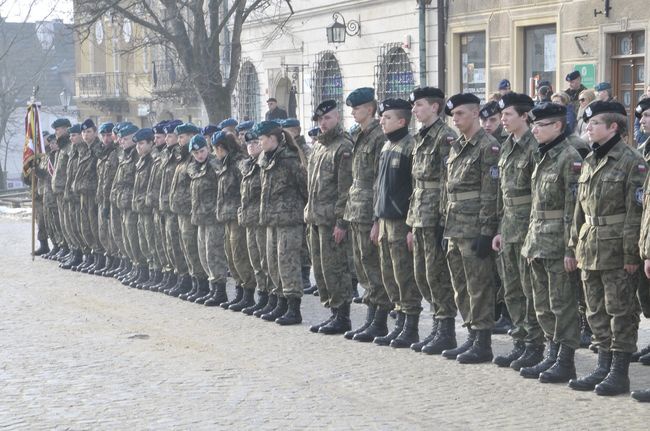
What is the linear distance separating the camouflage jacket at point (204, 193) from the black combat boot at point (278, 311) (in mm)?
1652

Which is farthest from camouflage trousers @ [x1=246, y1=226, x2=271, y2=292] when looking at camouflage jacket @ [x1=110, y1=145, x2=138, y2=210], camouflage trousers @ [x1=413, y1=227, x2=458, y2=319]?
camouflage jacket @ [x1=110, y1=145, x2=138, y2=210]

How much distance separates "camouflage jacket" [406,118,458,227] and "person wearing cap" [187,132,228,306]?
3837 millimetres

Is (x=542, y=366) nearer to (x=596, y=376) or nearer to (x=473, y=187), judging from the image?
(x=596, y=376)

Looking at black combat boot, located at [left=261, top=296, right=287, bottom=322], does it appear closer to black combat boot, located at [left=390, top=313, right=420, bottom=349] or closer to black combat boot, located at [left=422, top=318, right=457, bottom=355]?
black combat boot, located at [left=390, top=313, right=420, bottom=349]

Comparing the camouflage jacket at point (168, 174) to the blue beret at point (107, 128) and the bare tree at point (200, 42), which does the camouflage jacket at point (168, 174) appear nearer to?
the blue beret at point (107, 128)

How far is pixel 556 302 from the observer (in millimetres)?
9164

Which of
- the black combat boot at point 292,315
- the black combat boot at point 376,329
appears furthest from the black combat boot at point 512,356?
the black combat boot at point 292,315

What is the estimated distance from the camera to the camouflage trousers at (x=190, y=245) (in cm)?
1445

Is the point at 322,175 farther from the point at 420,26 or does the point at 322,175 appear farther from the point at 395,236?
the point at 420,26

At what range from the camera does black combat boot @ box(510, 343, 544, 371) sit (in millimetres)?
9586

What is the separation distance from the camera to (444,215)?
10.2 meters

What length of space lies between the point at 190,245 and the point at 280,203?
7.67ft

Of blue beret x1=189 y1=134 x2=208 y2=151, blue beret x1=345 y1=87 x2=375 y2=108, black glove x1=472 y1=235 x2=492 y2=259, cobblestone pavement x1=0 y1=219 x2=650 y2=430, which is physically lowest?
cobblestone pavement x1=0 y1=219 x2=650 y2=430

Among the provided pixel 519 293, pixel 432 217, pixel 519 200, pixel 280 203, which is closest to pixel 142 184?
pixel 280 203
